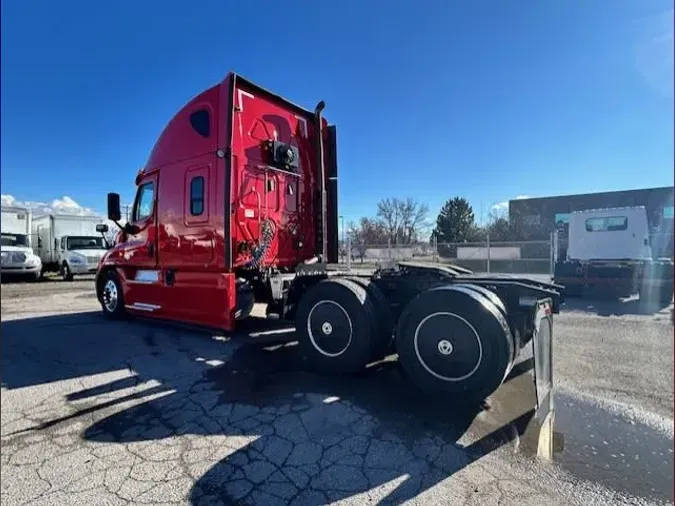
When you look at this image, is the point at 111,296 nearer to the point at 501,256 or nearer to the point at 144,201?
the point at 144,201

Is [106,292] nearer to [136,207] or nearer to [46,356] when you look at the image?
[136,207]

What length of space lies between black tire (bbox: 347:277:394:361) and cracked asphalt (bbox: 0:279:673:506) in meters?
0.34

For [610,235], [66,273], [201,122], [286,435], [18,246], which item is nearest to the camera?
[286,435]

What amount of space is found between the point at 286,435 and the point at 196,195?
13.3 feet

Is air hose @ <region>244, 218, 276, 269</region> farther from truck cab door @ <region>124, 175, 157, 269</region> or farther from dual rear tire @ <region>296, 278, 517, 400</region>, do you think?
truck cab door @ <region>124, 175, 157, 269</region>

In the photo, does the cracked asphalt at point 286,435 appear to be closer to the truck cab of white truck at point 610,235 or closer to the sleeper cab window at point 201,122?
the sleeper cab window at point 201,122

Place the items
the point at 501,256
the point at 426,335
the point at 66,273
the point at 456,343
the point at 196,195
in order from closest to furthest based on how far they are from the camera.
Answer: the point at 456,343, the point at 426,335, the point at 196,195, the point at 66,273, the point at 501,256

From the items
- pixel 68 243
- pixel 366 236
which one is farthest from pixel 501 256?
pixel 68 243

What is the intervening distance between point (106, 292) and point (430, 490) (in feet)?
25.4

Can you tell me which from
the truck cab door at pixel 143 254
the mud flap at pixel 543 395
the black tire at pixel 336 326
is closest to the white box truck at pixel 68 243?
the truck cab door at pixel 143 254

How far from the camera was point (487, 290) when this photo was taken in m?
3.77

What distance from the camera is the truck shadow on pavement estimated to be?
2498mm

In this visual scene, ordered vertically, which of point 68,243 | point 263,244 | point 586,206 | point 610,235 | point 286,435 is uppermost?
point 586,206

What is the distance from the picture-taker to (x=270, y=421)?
10.9ft
